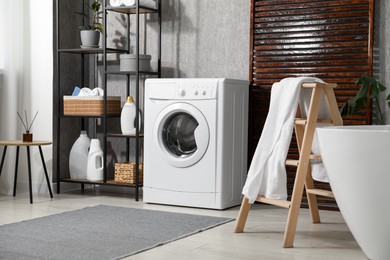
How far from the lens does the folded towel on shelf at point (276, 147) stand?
3.20 m

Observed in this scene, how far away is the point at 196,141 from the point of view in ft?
13.7

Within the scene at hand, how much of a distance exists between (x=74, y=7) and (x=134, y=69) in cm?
85

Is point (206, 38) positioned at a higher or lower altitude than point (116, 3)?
lower

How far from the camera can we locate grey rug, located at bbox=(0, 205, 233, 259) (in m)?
2.90

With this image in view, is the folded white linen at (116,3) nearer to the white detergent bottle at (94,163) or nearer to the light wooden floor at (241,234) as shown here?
the white detergent bottle at (94,163)

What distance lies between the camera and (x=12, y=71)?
16.0 ft

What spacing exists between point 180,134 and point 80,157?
0.97 meters

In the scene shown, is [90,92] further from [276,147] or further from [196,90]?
[276,147]

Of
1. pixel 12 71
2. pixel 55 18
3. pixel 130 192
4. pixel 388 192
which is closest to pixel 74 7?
pixel 55 18

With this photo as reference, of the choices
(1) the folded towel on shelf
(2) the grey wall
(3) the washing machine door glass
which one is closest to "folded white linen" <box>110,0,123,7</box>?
(2) the grey wall

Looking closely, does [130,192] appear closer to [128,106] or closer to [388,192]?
[128,106]

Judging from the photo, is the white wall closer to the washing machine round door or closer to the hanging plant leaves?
the washing machine round door

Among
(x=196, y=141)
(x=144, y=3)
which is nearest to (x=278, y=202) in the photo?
(x=196, y=141)

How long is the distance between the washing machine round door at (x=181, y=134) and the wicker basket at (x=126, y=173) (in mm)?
415
